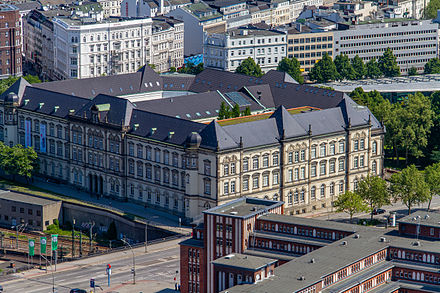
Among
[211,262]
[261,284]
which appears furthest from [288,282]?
[211,262]

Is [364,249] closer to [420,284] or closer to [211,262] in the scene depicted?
[420,284]

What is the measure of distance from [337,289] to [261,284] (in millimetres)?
11934

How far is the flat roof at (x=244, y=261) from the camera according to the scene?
189 meters

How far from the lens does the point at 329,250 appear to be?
650 feet

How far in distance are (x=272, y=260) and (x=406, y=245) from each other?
23565 mm

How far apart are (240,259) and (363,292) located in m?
19.7

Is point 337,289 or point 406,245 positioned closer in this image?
point 337,289

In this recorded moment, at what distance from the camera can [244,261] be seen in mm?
192375

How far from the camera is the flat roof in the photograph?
7426 inches

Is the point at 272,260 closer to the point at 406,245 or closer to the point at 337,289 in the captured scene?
the point at 337,289

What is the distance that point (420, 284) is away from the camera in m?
196

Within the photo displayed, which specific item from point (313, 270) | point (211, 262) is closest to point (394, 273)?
point (313, 270)

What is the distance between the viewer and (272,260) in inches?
7525

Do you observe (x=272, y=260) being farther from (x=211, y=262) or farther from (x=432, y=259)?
(x=432, y=259)
